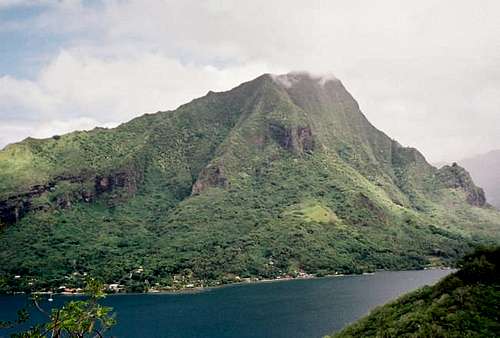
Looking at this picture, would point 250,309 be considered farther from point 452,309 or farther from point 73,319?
point 73,319

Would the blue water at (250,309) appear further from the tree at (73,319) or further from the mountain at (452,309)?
the tree at (73,319)

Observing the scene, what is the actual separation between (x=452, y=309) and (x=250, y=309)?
10760 cm

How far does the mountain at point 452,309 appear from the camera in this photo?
134ft

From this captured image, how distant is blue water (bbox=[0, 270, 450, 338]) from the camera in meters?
122

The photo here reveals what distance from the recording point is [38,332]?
56.5 ft

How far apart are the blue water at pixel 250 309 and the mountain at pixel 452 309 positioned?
62172mm

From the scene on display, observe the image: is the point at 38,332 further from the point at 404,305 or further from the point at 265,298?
the point at 265,298

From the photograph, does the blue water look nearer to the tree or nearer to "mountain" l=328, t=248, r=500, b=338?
"mountain" l=328, t=248, r=500, b=338

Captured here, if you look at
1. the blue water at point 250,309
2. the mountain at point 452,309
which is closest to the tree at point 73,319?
the mountain at point 452,309

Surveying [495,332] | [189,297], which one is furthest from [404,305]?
[189,297]

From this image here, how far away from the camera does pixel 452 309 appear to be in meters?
43.7

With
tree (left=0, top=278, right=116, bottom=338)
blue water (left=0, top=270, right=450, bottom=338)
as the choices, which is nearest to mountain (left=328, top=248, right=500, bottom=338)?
tree (left=0, top=278, right=116, bottom=338)

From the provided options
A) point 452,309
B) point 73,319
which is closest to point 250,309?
point 452,309

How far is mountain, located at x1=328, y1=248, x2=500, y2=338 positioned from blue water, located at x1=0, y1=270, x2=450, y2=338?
62.2 m
